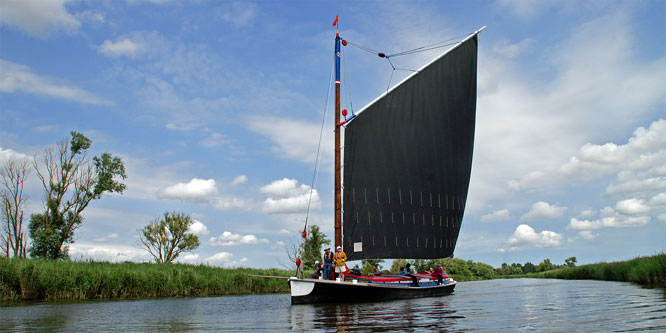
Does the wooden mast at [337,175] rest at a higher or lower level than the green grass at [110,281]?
higher

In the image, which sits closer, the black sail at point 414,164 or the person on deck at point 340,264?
the person on deck at point 340,264

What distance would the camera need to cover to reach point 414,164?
22609mm

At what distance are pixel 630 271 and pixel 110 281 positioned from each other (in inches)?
1088

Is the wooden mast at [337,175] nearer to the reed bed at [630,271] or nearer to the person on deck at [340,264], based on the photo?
the person on deck at [340,264]

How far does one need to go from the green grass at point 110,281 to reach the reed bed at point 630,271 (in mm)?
21214

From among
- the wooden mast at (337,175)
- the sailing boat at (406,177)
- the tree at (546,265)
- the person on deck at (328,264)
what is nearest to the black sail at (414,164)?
the sailing boat at (406,177)

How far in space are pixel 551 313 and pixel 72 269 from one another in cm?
2072

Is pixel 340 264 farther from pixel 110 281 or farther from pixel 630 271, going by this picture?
pixel 630 271

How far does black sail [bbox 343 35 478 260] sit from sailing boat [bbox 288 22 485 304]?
5cm

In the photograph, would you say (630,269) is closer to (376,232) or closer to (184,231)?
(376,232)

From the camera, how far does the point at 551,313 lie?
37.6 feet

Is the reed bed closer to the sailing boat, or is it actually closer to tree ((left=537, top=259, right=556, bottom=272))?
the sailing boat

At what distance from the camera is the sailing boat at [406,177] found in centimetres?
1975

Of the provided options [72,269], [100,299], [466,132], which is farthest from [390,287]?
[72,269]
